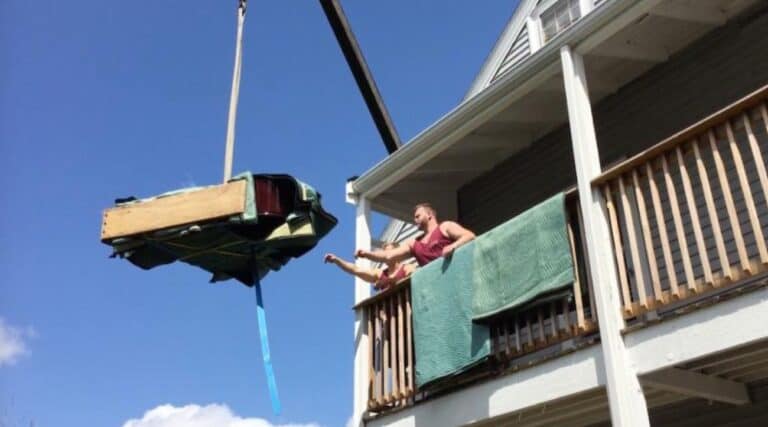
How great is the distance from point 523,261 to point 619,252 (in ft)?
2.22

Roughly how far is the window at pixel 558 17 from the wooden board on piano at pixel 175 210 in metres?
4.63

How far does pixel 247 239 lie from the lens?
534 centimetres

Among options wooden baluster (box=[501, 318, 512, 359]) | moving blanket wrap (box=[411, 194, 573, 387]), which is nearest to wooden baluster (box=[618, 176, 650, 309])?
moving blanket wrap (box=[411, 194, 573, 387])

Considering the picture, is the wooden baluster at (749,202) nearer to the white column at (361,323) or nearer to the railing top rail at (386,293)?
the railing top rail at (386,293)

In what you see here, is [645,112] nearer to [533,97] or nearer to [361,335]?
[533,97]

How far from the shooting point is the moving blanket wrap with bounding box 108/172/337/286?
5.19 meters

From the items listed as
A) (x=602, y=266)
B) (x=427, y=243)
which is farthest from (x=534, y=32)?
(x=602, y=266)

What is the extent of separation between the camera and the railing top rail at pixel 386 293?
576 cm

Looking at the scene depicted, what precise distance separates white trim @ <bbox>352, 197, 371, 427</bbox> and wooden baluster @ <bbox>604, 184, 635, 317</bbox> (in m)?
2.14

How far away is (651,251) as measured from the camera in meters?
4.19

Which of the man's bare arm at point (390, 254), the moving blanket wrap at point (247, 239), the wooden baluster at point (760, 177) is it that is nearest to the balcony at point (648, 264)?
the wooden baluster at point (760, 177)

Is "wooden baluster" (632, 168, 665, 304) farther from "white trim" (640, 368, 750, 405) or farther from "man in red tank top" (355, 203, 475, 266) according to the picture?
"man in red tank top" (355, 203, 475, 266)

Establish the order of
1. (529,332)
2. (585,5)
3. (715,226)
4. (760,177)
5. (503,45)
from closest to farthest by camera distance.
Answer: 1. (760,177)
2. (715,226)
3. (529,332)
4. (585,5)
5. (503,45)

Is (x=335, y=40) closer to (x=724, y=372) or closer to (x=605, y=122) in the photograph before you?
(x=605, y=122)
